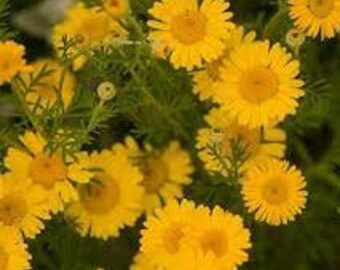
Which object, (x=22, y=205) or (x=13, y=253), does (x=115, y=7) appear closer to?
(x=22, y=205)

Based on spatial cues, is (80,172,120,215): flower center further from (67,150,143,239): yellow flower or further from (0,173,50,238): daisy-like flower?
(0,173,50,238): daisy-like flower

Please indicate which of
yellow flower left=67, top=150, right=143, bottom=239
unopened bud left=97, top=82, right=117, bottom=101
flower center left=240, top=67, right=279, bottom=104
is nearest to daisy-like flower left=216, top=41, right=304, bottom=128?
flower center left=240, top=67, right=279, bottom=104

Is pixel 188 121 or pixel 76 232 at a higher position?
pixel 188 121

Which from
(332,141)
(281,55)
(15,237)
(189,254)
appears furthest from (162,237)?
(332,141)

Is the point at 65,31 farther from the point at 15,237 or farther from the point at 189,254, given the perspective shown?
the point at 189,254

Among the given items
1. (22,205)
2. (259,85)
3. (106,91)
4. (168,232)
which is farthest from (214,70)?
(22,205)

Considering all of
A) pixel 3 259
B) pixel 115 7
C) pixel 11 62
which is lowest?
pixel 3 259
